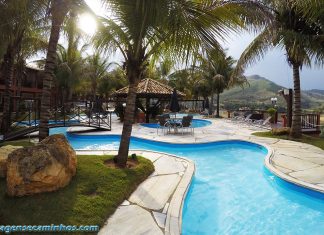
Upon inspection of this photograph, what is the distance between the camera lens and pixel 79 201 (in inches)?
181

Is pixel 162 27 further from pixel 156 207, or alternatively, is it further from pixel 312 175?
pixel 312 175

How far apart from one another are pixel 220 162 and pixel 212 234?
5.06 meters

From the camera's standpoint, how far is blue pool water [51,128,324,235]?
5039 millimetres

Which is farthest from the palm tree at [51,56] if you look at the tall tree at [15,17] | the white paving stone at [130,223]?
the white paving stone at [130,223]

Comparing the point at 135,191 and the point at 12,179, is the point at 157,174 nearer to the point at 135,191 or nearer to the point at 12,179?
the point at 135,191

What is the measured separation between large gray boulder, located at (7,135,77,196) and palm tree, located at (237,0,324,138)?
28.7 ft

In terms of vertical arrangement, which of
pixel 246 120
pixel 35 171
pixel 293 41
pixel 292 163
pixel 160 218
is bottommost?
pixel 160 218

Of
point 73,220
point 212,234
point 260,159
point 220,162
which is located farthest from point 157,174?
point 260,159

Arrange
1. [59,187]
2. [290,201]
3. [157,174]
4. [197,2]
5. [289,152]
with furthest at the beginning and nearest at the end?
A: [289,152]
[157,174]
[290,201]
[197,2]
[59,187]

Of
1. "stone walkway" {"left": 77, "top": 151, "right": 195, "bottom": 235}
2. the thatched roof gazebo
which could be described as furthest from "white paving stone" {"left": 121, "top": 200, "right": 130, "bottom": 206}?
the thatched roof gazebo

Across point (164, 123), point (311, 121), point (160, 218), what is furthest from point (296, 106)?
point (160, 218)

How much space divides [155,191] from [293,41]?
27.8 feet

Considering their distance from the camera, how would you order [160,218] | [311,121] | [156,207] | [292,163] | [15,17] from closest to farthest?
[160,218]
[156,207]
[292,163]
[15,17]
[311,121]

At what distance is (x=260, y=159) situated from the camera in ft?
32.0
